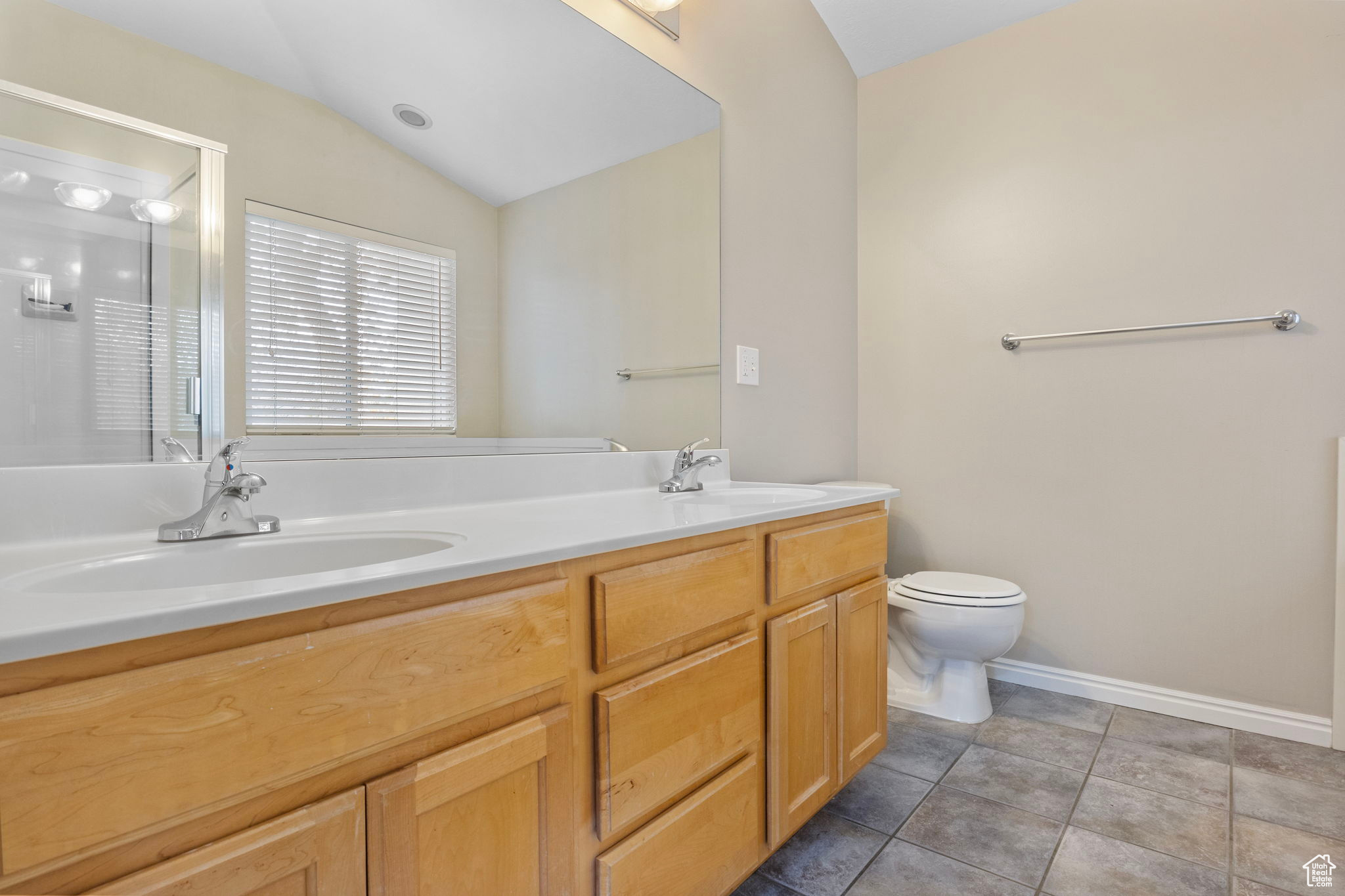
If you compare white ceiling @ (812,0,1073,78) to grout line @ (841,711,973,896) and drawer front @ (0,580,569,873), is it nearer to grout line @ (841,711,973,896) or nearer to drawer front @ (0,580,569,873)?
grout line @ (841,711,973,896)

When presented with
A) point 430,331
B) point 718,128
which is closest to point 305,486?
point 430,331

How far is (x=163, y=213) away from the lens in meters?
0.89

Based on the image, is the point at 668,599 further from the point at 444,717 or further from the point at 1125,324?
the point at 1125,324

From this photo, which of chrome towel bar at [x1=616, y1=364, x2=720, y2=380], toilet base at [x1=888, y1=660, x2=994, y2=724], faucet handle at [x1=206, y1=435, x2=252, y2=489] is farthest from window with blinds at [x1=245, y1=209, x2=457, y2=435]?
toilet base at [x1=888, y1=660, x2=994, y2=724]

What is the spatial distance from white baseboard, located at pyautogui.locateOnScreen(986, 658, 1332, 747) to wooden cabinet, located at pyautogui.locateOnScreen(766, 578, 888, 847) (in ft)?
3.24

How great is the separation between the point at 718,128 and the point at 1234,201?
1.56 metres

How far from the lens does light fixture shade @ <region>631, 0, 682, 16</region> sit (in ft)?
5.31

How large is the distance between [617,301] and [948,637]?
141cm

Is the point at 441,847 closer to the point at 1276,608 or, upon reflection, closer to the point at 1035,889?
the point at 1035,889

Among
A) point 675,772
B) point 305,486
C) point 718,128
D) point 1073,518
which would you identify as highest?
point 718,128

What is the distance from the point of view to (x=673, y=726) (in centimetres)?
98

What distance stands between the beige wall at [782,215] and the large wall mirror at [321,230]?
1.09ft

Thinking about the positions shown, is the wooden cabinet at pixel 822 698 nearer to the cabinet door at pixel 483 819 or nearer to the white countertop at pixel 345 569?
the white countertop at pixel 345 569

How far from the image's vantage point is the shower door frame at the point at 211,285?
3.02 feet
